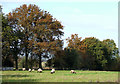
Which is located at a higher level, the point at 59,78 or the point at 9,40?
the point at 9,40

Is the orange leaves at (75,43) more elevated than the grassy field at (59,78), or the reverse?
the orange leaves at (75,43)

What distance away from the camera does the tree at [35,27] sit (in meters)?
52.6

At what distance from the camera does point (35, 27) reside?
53.2 m


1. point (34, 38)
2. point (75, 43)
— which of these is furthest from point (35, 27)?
point (75, 43)

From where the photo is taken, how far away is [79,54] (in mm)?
66312

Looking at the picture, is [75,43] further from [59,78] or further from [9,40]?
[59,78]

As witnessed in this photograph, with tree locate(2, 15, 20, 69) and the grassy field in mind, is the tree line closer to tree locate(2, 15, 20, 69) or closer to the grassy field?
tree locate(2, 15, 20, 69)

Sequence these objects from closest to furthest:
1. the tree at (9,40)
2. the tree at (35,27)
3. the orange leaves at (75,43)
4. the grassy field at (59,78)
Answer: the grassy field at (59,78)
the tree at (9,40)
the tree at (35,27)
the orange leaves at (75,43)

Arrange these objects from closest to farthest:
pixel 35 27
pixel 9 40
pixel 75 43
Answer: pixel 9 40, pixel 35 27, pixel 75 43

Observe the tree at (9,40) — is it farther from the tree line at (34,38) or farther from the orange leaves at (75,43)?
the orange leaves at (75,43)

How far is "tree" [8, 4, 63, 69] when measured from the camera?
5259 cm

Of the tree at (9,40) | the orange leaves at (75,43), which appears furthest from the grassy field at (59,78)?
the orange leaves at (75,43)

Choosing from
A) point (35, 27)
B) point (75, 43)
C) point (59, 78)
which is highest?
point (35, 27)

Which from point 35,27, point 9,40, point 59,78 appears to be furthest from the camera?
point 35,27
